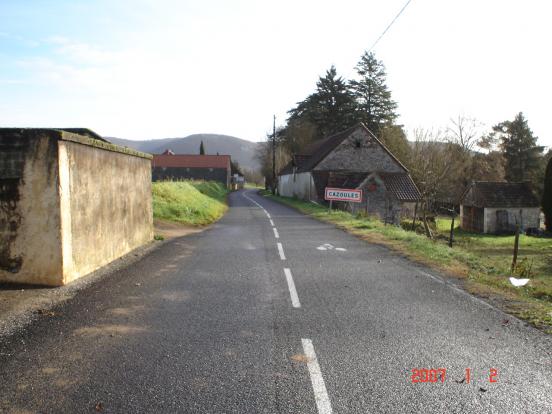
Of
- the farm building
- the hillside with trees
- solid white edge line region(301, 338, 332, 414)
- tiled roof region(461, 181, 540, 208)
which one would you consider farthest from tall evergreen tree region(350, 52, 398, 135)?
solid white edge line region(301, 338, 332, 414)

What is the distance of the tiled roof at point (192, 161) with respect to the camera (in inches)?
3819

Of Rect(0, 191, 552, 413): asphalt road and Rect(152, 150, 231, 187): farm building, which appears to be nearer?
Rect(0, 191, 552, 413): asphalt road

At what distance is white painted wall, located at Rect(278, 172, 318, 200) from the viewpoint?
4109cm

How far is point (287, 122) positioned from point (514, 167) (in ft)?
123

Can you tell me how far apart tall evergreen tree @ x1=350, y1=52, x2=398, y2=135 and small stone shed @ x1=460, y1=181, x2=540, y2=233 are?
1961 cm

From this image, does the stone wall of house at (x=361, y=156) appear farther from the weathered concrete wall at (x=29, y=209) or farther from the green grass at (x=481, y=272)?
the weathered concrete wall at (x=29, y=209)

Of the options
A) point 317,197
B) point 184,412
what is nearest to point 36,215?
point 184,412

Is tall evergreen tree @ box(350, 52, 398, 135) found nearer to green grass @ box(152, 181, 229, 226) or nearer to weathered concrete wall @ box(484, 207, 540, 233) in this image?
weathered concrete wall @ box(484, 207, 540, 233)

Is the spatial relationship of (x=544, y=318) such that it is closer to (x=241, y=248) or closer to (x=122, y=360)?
(x=122, y=360)

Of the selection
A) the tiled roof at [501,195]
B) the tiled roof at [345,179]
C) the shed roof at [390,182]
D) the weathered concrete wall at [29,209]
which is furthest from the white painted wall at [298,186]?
the weathered concrete wall at [29,209]

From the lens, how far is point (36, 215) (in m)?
7.06

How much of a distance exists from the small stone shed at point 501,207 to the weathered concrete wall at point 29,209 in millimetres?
43559

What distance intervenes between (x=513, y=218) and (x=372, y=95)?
2799 cm

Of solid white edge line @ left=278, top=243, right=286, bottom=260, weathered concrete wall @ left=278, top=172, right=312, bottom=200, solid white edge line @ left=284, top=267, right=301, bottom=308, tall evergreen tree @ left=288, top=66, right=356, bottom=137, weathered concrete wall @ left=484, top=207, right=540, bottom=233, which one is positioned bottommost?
weathered concrete wall @ left=484, top=207, right=540, bottom=233
